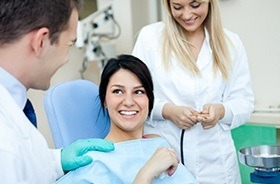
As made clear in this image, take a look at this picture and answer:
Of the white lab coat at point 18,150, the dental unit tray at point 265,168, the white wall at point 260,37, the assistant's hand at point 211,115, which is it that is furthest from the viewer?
the white wall at point 260,37

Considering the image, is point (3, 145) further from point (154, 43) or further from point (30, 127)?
point (154, 43)

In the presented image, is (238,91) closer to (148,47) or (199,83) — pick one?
(199,83)

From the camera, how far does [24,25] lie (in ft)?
2.99

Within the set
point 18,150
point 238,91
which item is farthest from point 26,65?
point 238,91

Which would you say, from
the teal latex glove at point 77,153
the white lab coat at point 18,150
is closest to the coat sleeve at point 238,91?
the teal latex glove at point 77,153

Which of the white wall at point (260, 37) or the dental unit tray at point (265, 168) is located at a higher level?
the white wall at point (260, 37)

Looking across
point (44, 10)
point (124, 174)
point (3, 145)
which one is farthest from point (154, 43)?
point (3, 145)

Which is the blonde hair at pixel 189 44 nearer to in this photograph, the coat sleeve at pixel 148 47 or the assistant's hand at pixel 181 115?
the coat sleeve at pixel 148 47

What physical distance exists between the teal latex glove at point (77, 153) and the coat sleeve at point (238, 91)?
0.64 m

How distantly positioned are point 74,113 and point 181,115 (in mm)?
469

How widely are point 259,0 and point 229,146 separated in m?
1.23

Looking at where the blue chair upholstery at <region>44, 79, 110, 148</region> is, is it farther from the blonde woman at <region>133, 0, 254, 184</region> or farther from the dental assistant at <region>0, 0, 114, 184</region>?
the dental assistant at <region>0, 0, 114, 184</region>

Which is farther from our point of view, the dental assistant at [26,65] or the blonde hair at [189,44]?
the blonde hair at [189,44]

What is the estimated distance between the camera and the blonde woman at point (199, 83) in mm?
1733
